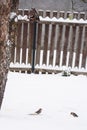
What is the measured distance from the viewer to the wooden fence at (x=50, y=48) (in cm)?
789

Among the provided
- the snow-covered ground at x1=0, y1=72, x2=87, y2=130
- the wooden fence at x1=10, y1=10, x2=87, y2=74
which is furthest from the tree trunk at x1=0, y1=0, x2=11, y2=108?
the wooden fence at x1=10, y1=10, x2=87, y2=74

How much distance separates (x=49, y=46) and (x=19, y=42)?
76 centimetres

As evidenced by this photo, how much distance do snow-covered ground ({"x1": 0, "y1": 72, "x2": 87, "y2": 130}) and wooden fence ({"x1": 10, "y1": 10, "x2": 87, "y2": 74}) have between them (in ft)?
4.36

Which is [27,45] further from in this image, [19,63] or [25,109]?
[25,109]

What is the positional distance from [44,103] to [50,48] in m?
3.41

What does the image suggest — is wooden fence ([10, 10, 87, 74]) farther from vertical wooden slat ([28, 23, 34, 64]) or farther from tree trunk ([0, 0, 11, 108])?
tree trunk ([0, 0, 11, 108])

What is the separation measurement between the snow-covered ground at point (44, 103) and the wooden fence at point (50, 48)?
1.33m

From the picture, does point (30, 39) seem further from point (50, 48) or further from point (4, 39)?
point (4, 39)

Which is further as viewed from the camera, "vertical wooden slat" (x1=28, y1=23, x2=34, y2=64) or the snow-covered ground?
"vertical wooden slat" (x1=28, y1=23, x2=34, y2=64)

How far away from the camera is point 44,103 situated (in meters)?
4.81

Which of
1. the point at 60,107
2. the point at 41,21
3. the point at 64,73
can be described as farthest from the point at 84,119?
the point at 41,21

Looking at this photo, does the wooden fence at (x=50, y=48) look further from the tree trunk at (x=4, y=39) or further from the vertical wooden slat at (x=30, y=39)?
the tree trunk at (x=4, y=39)

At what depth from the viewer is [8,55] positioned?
3648 mm

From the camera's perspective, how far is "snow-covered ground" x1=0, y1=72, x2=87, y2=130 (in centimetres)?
358
